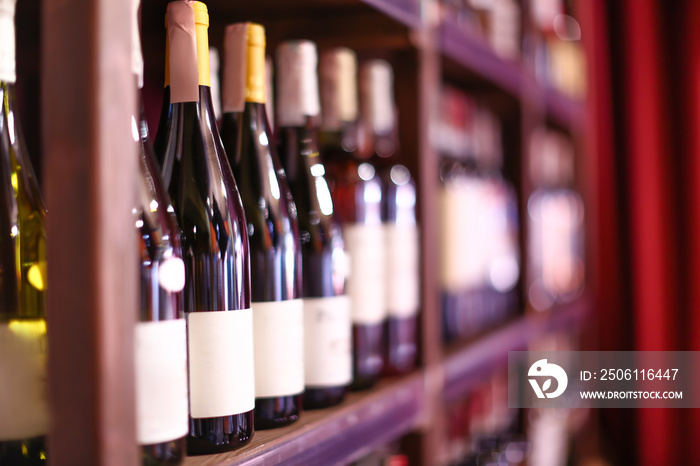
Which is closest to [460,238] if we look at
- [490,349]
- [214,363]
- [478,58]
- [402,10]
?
[490,349]

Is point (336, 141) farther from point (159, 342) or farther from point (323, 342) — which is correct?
point (159, 342)

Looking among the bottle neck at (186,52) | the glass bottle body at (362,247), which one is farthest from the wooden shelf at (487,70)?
the bottle neck at (186,52)

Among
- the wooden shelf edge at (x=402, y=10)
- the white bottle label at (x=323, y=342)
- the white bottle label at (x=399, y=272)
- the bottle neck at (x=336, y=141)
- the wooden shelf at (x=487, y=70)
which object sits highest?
the wooden shelf at (x=487, y=70)

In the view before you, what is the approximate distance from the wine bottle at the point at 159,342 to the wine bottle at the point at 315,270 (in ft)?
0.68

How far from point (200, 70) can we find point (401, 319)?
44 centimetres

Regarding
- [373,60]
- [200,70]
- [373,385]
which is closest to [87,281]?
[200,70]

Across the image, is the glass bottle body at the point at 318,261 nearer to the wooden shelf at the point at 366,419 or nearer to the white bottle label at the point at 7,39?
the wooden shelf at the point at 366,419

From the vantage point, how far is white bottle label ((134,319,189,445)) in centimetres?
42

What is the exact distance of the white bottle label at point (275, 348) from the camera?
575mm

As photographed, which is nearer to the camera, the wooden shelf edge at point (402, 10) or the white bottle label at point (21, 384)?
the white bottle label at point (21, 384)

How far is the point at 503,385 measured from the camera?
151 cm

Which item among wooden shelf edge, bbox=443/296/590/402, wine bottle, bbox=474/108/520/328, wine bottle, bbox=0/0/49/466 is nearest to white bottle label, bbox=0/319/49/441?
wine bottle, bbox=0/0/49/466

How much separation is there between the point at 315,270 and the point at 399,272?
0.17 metres

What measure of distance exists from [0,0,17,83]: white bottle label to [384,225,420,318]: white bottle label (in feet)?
1.56
